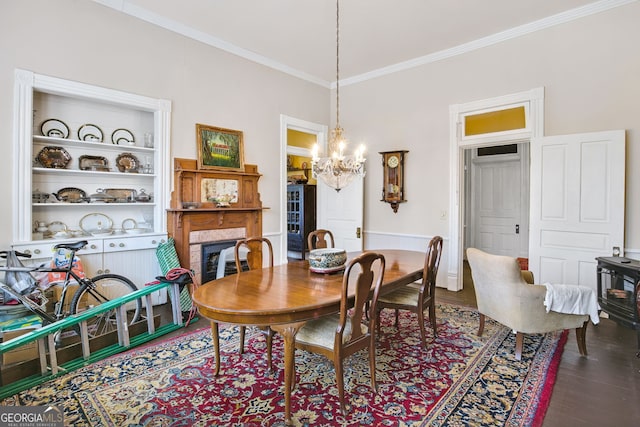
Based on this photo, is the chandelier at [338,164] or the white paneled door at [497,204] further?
the white paneled door at [497,204]

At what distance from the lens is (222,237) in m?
4.66

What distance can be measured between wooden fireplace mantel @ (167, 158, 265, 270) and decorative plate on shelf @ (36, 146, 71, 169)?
44.3 inches

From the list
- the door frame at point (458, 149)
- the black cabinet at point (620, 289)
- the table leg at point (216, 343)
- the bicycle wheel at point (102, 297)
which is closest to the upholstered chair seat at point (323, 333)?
the table leg at point (216, 343)

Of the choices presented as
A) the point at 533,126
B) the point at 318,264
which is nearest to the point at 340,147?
the point at 318,264

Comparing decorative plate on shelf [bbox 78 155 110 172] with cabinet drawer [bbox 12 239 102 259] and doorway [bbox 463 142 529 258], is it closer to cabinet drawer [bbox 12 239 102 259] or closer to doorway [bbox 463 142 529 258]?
cabinet drawer [bbox 12 239 102 259]

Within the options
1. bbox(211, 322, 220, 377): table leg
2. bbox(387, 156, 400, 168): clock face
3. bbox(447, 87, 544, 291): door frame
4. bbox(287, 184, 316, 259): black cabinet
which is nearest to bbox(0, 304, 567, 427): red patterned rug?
bbox(211, 322, 220, 377): table leg

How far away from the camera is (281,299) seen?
2.05 metres

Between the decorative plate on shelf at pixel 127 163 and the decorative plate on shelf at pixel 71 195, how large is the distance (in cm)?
51

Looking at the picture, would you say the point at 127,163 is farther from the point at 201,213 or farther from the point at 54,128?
the point at 201,213

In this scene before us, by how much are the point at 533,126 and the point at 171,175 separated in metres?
4.59

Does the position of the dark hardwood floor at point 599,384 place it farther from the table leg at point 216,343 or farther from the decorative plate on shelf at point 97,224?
the decorative plate on shelf at point 97,224

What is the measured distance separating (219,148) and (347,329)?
338 centimetres

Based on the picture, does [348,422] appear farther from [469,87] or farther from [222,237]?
[469,87]

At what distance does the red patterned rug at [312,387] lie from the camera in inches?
79.6
